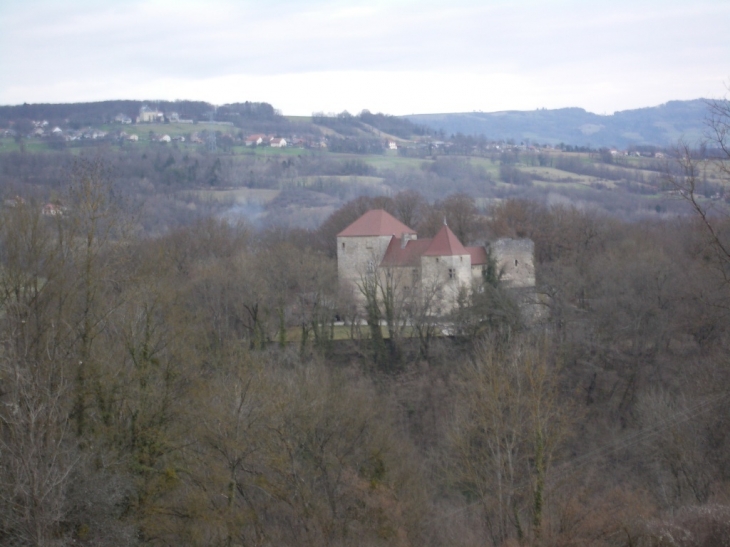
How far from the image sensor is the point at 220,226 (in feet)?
165

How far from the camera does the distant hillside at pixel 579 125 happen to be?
144 m

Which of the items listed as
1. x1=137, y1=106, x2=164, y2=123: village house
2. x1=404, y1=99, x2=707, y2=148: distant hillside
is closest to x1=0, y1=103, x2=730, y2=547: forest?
x1=404, y1=99, x2=707, y2=148: distant hillside

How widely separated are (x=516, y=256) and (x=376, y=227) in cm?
671

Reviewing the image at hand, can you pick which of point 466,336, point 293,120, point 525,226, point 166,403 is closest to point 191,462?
point 166,403

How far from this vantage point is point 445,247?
38500 millimetres

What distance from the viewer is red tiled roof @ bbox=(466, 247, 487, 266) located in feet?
131

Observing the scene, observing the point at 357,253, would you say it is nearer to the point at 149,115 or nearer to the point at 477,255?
the point at 477,255

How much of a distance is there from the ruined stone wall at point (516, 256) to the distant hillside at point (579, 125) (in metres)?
92.5

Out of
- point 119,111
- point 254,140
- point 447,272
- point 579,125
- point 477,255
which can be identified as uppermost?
point 119,111

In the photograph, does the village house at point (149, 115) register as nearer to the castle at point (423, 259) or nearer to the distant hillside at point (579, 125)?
the distant hillside at point (579, 125)

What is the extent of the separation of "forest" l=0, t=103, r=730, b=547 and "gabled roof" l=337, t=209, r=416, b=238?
10.8m

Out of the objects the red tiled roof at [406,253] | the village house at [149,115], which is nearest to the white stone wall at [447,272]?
the red tiled roof at [406,253]

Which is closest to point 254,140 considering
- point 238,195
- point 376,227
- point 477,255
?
point 238,195

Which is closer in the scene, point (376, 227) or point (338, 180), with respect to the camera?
point (376, 227)
